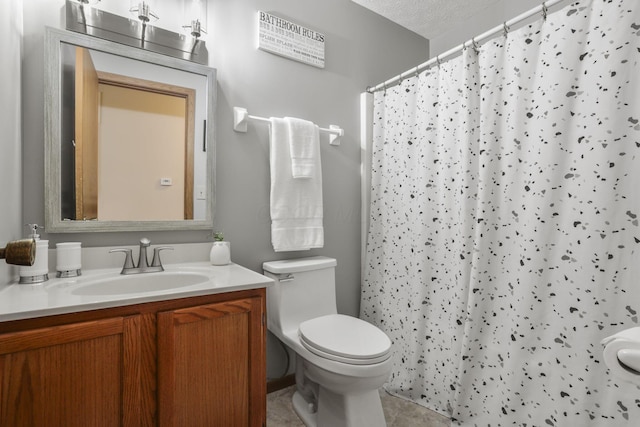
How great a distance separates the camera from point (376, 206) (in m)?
2.11

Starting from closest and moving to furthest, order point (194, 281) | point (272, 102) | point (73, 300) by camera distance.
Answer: point (73, 300) < point (194, 281) < point (272, 102)

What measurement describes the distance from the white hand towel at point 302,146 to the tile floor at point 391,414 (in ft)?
4.22

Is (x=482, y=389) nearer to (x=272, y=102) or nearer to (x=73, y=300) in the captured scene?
(x=73, y=300)

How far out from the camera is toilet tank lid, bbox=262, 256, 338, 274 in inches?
65.6

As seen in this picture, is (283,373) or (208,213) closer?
(208,213)

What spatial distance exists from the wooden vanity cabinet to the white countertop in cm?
3

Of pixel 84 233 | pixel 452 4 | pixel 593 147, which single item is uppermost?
pixel 452 4

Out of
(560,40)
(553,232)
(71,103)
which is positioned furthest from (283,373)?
(560,40)

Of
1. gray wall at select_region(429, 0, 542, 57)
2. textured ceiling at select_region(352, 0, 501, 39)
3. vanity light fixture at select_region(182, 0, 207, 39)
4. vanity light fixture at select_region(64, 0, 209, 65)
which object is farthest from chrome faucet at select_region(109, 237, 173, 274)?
gray wall at select_region(429, 0, 542, 57)

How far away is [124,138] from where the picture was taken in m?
1.44

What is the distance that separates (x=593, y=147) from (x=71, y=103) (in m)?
2.10

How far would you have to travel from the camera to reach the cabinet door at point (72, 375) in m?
0.84

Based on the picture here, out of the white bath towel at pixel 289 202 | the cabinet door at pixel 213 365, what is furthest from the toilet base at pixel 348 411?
the white bath towel at pixel 289 202

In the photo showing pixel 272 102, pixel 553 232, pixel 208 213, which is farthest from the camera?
pixel 272 102
